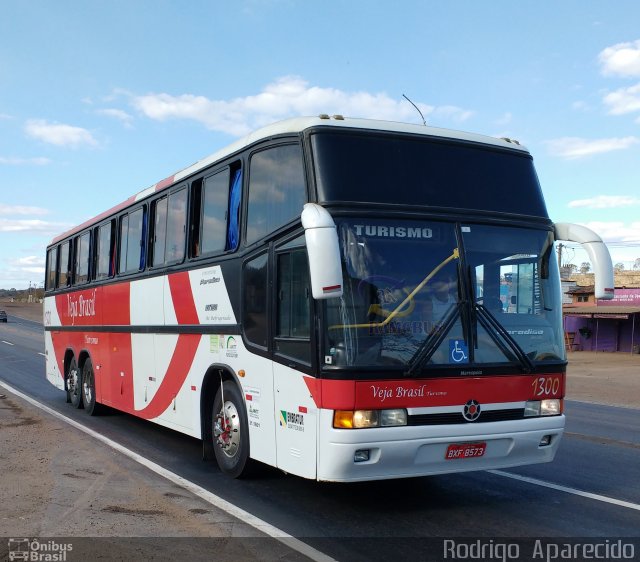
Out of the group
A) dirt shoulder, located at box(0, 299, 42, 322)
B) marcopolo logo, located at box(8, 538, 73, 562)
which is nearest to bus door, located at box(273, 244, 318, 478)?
marcopolo logo, located at box(8, 538, 73, 562)

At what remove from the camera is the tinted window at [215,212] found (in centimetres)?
841

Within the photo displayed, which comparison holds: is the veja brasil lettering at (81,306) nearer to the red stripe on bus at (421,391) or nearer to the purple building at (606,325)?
the red stripe on bus at (421,391)

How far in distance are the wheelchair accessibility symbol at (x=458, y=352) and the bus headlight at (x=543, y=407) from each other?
32.6 inches

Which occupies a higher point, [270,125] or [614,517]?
→ [270,125]

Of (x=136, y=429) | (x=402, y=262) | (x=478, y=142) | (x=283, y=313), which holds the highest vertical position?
(x=478, y=142)

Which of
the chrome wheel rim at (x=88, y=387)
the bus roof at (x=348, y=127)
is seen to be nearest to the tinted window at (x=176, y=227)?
the bus roof at (x=348, y=127)

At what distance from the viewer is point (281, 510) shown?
681 centimetres

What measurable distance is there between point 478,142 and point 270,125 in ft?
6.75

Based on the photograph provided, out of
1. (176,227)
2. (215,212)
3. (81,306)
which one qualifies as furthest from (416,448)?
(81,306)

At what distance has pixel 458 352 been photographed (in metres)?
6.39

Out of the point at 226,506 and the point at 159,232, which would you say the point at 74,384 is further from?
the point at 226,506

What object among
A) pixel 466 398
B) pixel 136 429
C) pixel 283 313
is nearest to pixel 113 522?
pixel 283 313

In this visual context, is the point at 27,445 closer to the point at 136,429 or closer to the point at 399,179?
the point at 136,429

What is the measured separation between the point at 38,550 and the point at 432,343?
343cm
